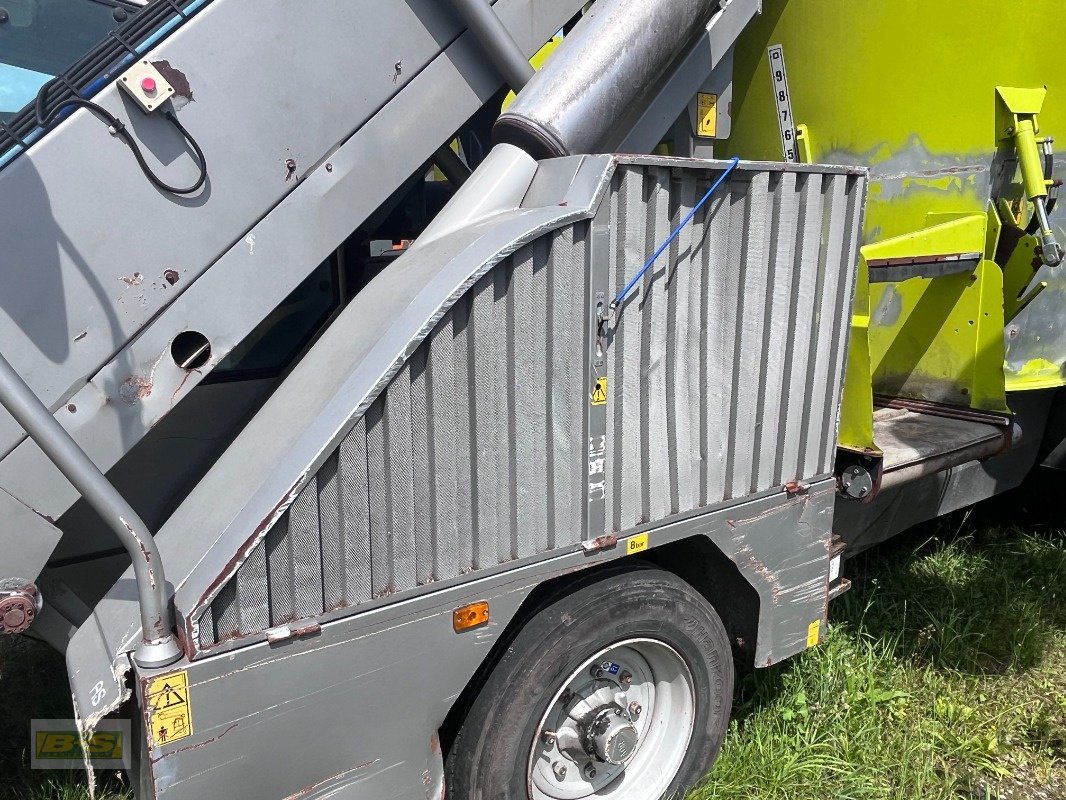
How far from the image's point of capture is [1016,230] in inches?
135

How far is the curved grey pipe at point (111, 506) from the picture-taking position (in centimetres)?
139

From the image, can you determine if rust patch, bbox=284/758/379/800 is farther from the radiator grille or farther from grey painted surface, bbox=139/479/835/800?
the radiator grille

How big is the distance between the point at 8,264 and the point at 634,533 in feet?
5.52

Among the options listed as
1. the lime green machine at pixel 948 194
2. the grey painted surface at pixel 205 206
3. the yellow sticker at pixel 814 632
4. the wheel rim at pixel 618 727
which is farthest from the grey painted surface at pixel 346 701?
the lime green machine at pixel 948 194

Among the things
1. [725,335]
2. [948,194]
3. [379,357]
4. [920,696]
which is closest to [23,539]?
[379,357]

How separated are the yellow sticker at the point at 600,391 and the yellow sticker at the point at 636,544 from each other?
42 cm

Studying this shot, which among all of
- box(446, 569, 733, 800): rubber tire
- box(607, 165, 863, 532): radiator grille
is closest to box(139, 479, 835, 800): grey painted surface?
box(446, 569, 733, 800): rubber tire

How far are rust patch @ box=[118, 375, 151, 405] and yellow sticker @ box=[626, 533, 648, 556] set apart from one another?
1.33 m

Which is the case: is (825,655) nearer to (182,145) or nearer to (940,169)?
(940,169)

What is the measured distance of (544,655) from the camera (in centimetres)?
223

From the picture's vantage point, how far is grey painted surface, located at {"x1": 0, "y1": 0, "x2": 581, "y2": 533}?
75.0 inches

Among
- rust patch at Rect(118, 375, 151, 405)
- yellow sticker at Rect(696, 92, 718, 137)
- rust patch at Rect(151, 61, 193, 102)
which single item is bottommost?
rust patch at Rect(118, 375, 151, 405)

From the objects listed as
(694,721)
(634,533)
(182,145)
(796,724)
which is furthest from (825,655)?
(182,145)

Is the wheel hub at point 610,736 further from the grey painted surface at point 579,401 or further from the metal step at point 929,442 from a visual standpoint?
the metal step at point 929,442
